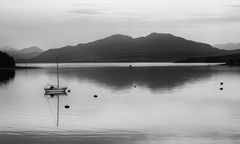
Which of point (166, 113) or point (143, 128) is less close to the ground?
point (166, 113)

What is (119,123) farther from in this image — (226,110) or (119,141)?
(226,110)

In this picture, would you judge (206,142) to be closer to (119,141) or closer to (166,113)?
(119,141)

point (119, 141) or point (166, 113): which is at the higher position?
point (166, 113)

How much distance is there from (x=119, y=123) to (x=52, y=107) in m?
18.8

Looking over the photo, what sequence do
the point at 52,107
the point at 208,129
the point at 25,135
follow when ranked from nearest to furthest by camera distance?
the point at 25,135
the point at 208,129
the point at 52,107

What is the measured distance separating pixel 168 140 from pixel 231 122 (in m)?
11.6

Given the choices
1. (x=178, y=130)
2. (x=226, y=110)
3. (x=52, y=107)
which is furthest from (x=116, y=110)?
(x=178, y=130)

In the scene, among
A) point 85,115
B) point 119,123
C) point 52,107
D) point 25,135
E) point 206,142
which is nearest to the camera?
point 206,142

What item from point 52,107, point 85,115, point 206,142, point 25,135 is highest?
point 52,107

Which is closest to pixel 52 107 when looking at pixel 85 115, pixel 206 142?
pixel 85 115

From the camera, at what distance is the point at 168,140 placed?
103 feet

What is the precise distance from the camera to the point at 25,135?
33875mm

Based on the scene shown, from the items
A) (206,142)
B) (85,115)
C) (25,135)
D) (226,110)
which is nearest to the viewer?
(206,142)

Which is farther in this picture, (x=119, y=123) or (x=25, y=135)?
(x=119, y=123)
